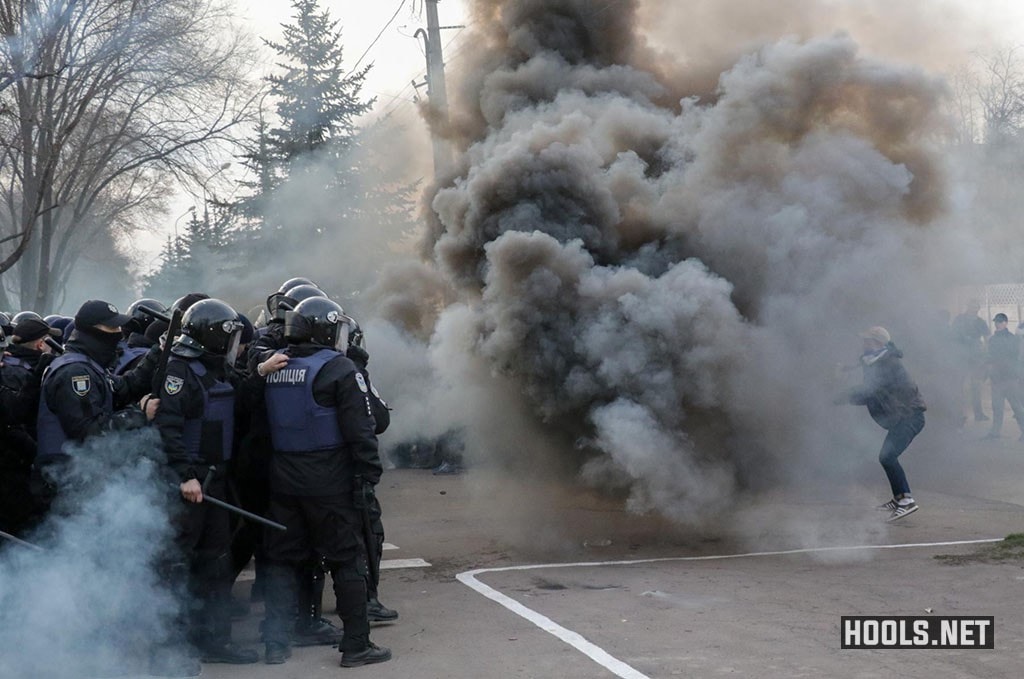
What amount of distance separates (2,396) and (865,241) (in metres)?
6.60

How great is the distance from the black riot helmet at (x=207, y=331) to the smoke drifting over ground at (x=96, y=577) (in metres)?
0.52

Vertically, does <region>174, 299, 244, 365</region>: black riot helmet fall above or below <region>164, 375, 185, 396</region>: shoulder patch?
above

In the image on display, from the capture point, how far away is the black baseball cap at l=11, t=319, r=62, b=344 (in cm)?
677

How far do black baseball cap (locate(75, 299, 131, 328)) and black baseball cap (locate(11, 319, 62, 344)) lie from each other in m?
0.75

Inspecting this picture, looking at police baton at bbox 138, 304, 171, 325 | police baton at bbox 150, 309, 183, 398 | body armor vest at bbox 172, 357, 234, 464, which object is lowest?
body armor vest at bbox 172, 357, 234, 464

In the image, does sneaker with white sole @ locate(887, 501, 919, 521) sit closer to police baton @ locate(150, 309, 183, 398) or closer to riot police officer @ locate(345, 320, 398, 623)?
riot police officer @ locate(345, 320, 398, 623)

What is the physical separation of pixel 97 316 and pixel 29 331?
0.89 metres

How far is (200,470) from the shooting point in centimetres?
601

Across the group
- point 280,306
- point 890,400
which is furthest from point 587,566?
point 890,400

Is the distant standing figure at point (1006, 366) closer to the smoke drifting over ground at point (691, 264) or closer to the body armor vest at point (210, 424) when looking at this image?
the smoke drifting over ground at point (691, 264)

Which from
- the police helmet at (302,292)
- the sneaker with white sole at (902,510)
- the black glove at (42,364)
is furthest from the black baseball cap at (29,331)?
the sneaker with white sole at (902,510)

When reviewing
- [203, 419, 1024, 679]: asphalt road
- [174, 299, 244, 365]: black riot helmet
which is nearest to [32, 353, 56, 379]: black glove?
[174, 299, 244, 365]: black riot helmet

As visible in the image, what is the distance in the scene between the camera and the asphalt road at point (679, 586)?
221 inches

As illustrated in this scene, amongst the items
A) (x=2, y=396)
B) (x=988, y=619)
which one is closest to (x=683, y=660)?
(x=988, y=619)
